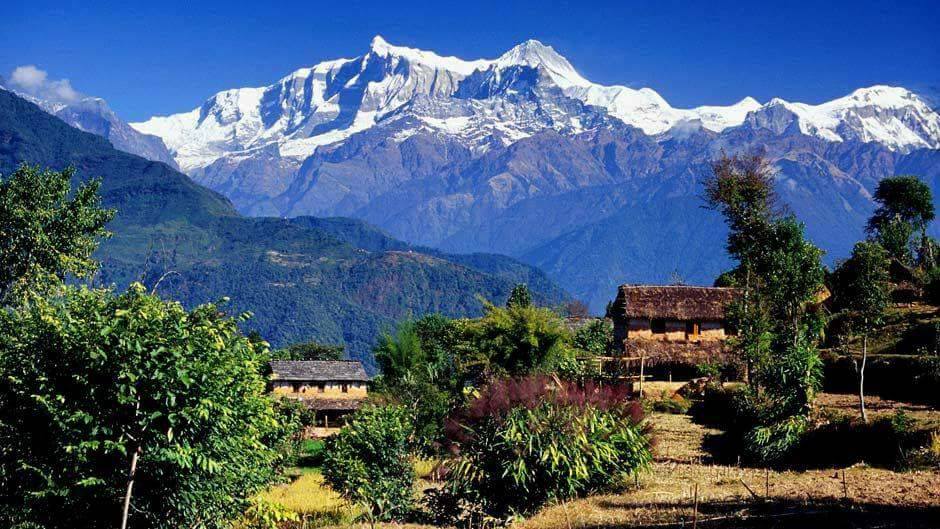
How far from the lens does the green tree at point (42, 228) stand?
32219 mm

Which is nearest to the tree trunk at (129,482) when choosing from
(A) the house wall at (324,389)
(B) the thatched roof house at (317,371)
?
(A) the house wall at (324,389)

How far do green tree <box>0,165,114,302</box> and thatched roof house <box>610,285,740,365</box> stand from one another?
90.2ft

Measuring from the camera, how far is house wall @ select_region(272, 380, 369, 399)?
8181cm

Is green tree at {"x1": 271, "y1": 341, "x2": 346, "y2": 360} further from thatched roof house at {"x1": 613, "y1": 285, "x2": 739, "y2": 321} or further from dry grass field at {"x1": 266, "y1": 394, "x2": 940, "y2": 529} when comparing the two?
dry grass field at {"x1": 266, "y1": 394, "x2": 940, "y2": 529}

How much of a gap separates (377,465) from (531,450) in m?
6.74

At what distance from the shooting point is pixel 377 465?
24.1m

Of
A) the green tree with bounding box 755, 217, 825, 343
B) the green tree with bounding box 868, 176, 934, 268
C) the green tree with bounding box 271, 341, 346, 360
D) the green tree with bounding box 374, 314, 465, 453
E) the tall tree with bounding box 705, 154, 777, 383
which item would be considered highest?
the green tree with bounding box 868, 176, 934, 268

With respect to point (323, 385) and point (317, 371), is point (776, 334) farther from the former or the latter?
point (317, 371)

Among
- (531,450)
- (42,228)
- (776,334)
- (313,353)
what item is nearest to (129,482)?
(531,450)

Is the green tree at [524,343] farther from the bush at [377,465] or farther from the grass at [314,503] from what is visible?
the bush at [377,465]

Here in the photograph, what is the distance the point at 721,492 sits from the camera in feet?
62.1

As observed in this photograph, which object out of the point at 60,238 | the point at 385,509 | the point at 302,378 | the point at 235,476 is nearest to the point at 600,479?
the point at 385,509

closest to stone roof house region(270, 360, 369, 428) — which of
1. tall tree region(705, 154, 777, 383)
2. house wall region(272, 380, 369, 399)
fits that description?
house wall region(272, 380, 369, 399)

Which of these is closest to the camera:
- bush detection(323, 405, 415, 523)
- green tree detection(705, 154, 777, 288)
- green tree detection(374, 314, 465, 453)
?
bush detection(323, 405, 415, 523)
